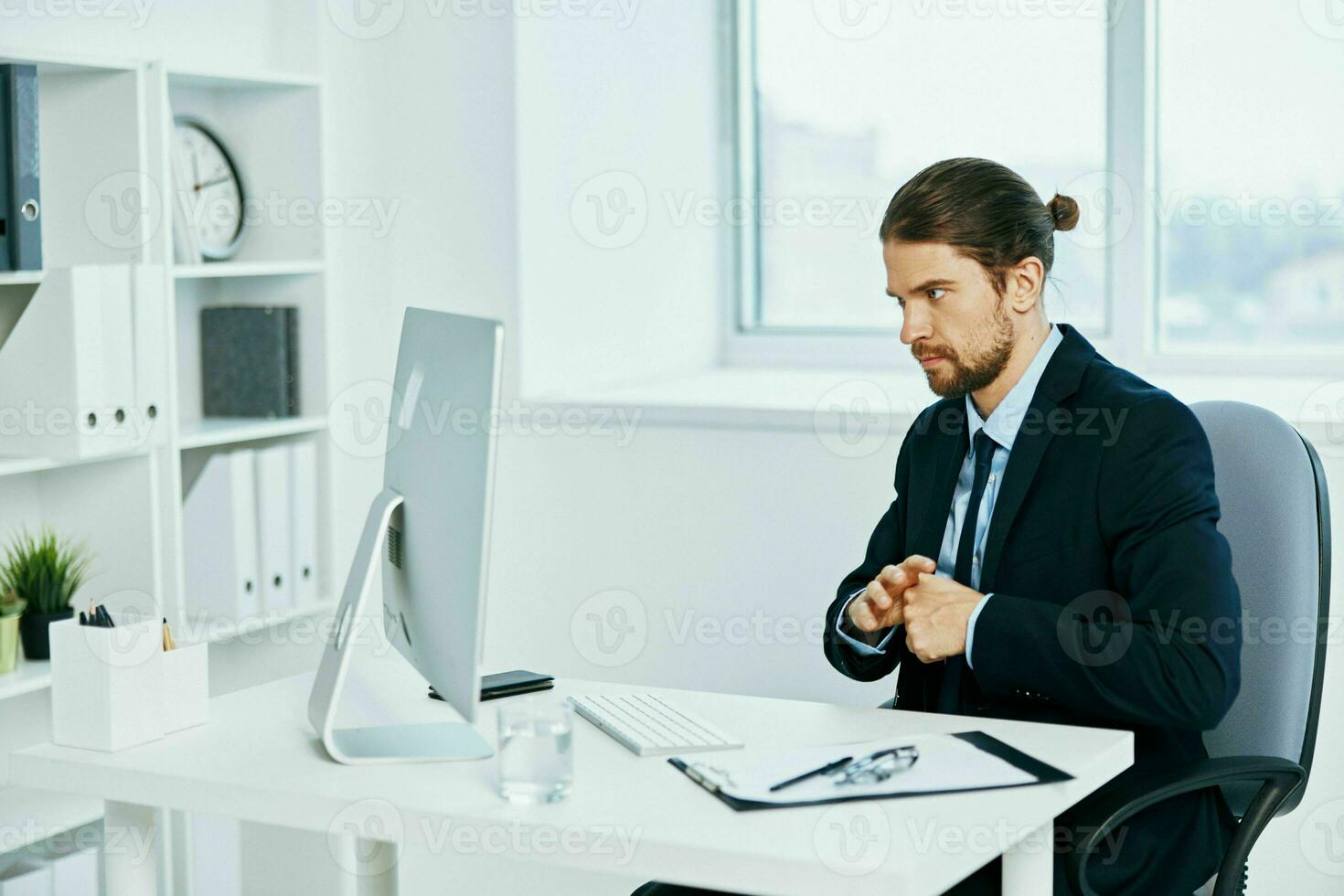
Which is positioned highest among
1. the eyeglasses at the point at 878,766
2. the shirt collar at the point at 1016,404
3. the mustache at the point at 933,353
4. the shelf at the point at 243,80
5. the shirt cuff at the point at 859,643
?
the shelf at the point at 243,80

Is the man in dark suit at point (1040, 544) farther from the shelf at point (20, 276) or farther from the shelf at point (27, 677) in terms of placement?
the shelf at point (20, 276)

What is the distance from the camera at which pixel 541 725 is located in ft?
4.58

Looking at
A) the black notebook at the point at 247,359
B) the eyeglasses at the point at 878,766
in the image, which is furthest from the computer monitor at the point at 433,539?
the black notebook at the point at 247,359

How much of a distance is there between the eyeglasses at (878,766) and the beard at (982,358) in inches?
21.7

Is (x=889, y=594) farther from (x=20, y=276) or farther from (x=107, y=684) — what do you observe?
(x=20, y=276)

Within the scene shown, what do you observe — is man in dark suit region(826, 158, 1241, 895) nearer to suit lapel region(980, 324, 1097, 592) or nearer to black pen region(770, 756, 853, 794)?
suit lapel region(980, 324, 1097, 592)

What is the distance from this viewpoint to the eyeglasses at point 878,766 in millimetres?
1419

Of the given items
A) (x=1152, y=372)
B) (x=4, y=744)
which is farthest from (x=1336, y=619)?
(x=4, y=744)

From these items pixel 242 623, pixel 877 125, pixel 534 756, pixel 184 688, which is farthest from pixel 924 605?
pixel 877 125

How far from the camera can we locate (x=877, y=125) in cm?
341

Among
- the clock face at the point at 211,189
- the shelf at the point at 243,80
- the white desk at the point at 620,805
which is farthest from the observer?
the clock face at the point at 211,189

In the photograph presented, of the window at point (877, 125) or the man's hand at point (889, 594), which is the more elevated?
the window at point (877, 125)

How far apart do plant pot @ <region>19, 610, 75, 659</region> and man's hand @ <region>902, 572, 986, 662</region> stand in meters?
1.48

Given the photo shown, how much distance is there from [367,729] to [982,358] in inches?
33.7
